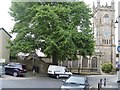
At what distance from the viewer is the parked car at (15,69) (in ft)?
34.6

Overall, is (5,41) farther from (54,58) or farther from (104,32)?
(104,32)

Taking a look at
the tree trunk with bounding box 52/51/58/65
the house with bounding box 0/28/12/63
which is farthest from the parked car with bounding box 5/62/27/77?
the tree trunk with bounding box 52/51/58/65

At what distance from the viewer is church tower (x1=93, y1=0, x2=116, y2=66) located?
16.9 m

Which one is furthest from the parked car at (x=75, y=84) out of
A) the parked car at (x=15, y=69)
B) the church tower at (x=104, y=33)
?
the church tower at (x=104, y=33)

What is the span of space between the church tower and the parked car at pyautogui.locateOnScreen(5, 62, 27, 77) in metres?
6.92

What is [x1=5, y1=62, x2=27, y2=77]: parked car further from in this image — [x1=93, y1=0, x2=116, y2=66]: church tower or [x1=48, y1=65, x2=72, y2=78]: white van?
[x1=93, y1=0, x2=116, y2=66]: church tower

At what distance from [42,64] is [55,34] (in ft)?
5.49

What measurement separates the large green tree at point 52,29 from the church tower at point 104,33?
445 cm

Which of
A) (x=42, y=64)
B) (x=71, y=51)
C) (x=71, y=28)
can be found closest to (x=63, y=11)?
(x=71, y=28)

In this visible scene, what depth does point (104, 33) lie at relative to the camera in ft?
60.8

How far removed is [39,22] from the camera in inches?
457

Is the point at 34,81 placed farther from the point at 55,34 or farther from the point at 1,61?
the point at 55,34

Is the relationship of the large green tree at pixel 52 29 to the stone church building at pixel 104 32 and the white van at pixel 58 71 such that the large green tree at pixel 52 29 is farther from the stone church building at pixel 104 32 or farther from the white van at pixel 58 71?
the stone church building at pixel 104 32

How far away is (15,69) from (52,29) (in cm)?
217
